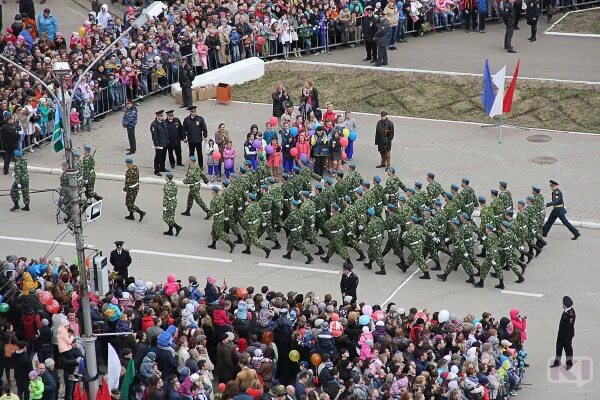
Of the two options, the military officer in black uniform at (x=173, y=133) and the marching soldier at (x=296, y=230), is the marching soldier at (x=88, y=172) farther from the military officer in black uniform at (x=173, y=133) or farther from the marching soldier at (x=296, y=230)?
the marching soldier at (x=296, y=230)

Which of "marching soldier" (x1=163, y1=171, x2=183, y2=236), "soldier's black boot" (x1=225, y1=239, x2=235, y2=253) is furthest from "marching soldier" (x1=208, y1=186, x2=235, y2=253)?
"marching soldier" (x1=163, y1=171, x2=183, y2=236)

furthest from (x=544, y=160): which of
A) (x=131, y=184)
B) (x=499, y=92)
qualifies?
(x=131, y=184)

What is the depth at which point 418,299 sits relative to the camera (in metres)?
30.0

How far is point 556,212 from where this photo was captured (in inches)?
1275

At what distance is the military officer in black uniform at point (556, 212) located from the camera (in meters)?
32.3

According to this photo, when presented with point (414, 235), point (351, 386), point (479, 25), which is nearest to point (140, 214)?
point (414, 235)

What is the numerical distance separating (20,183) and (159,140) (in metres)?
3.75

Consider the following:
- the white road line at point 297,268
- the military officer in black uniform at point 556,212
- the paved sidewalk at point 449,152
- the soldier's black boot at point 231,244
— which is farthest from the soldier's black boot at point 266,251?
the military officer in black uniform at point 556,212

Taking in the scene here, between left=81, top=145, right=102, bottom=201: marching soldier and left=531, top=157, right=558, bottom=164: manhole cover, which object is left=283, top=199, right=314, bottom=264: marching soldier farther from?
left=531, top=157, right=558, bottom=164: manhole cover

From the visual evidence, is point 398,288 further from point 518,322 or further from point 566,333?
point 566,333

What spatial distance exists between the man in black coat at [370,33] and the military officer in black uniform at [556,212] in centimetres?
1258

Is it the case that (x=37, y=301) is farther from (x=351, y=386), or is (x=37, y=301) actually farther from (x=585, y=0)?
(x=585, y=0)

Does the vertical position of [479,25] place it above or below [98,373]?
above

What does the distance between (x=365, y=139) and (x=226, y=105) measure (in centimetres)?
487
